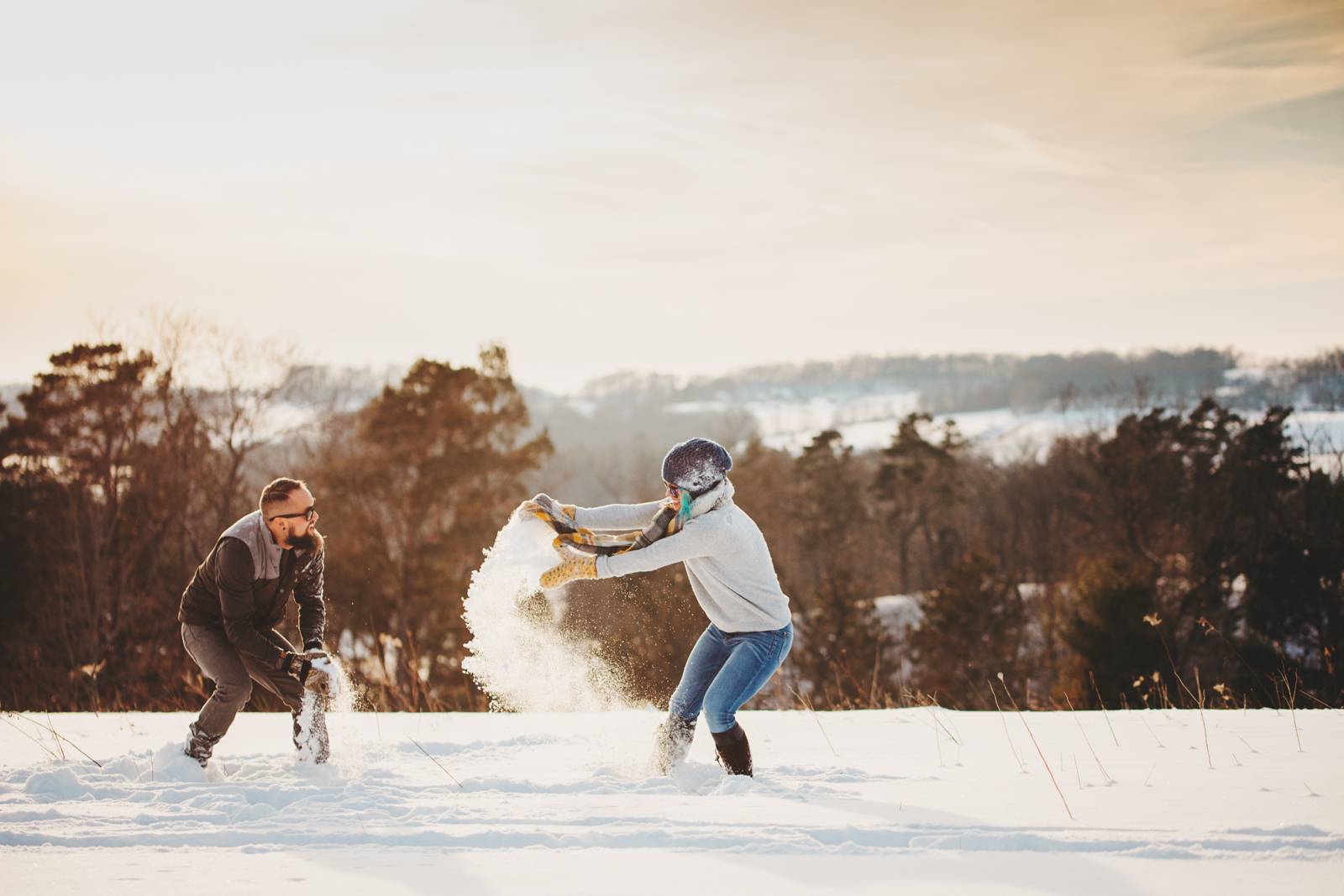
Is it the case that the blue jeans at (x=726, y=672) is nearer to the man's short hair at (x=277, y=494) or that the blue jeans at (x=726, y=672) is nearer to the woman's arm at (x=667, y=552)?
the woman's arm at (x=667, y=552)

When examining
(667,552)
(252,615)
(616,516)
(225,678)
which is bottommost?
(225,678)

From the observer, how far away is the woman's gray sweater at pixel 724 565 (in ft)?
15.9

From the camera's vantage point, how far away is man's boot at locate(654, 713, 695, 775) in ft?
16.9

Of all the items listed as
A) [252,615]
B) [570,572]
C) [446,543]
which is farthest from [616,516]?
[446,543]

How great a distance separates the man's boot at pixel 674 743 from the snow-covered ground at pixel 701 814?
3.4 inches


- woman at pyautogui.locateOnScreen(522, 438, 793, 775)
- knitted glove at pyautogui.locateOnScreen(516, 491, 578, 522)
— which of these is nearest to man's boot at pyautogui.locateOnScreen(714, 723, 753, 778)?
woman at pyautogui.locateOnScreen(522, 438, 793, 775)

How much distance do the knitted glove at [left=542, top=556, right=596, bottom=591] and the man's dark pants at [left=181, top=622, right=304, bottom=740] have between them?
4.91 ft

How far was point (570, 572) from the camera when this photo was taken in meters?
5.19

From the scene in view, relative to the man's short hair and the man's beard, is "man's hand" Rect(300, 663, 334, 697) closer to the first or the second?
the man's beard

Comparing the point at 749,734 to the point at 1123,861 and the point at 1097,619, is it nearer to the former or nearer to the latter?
the point at 1123,861

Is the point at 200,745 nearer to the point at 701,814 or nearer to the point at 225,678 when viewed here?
the point at 225,678

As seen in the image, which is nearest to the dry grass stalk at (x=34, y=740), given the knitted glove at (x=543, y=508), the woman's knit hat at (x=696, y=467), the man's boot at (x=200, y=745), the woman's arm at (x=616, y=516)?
the man's boot at (x=200, y=745)

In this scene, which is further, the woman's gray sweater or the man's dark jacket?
the man's dark jacket

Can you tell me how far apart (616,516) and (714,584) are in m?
0.87
